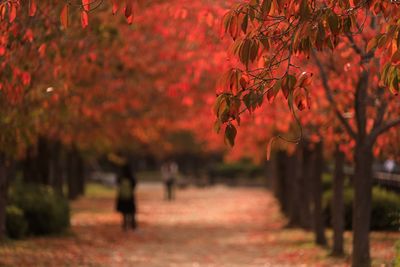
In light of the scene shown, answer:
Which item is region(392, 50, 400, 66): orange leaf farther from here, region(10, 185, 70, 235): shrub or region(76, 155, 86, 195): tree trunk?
region(76, 155, 86, 195): tree trunk

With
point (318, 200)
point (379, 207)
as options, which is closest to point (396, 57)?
point (318, 200)

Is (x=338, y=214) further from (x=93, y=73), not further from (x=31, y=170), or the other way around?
(x=31, y=170)

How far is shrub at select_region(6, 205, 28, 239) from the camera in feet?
62.8

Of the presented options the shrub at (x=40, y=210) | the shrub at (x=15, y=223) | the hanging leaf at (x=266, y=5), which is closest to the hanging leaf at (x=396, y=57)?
the hanging leaf at (x=266, y=5)

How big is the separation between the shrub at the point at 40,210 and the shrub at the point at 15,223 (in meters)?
1.25

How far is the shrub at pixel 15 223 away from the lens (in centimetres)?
1916

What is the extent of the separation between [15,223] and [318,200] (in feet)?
23.1

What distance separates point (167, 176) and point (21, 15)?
37.0 metres

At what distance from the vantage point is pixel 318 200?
20016 millimetres

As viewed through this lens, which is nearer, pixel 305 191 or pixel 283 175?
pixel 305 191

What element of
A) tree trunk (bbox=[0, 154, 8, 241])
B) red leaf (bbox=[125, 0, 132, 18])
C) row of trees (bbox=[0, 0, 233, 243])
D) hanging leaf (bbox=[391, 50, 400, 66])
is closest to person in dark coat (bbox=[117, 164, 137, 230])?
row of trees (bbox=[0, 0, 233, 243])

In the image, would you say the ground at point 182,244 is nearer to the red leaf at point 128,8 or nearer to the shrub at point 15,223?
the shrub at point 15,223

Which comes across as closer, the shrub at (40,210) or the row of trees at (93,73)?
Answer: the row of trees at (93,73)

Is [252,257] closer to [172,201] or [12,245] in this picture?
[12,245]
